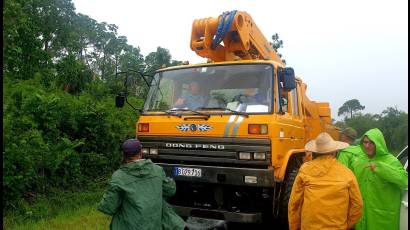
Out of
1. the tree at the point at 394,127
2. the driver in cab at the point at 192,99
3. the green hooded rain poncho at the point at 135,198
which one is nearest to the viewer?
the green hooded rain poncho at the point at 135,198

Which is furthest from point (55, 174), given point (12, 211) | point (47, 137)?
point (12, 211)

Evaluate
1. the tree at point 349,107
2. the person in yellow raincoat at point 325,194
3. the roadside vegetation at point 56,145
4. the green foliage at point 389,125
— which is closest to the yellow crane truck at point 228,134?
the roadside vegetation at point 56,145

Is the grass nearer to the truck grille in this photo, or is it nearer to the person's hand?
the truck grille

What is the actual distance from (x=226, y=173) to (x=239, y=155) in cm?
29

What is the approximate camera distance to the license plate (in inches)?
243

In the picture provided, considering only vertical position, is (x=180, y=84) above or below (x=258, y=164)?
above

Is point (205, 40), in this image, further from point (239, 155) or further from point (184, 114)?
point (239, 155)

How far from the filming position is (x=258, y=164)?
19.4ft

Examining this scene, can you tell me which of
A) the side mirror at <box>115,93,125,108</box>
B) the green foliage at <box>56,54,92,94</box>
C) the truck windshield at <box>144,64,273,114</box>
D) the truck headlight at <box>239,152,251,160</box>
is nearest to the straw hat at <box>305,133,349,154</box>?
the truck headlight at <box>239,152,251,160</box>

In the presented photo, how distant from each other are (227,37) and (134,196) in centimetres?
427

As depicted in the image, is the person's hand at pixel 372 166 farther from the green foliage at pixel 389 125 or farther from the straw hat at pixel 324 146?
the green foliage at pixel 389 125

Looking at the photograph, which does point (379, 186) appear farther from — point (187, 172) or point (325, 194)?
point (187, 172)

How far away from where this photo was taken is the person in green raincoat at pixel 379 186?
4465 millimetres

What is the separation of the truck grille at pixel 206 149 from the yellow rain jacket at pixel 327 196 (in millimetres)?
1905
